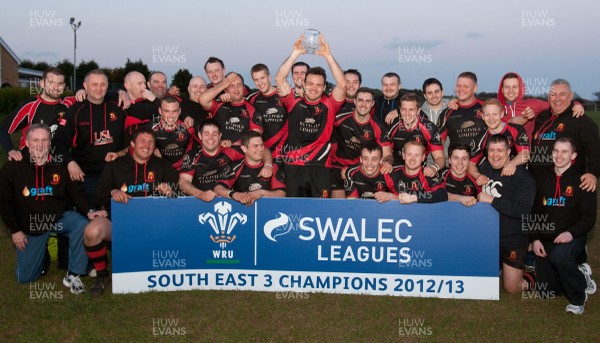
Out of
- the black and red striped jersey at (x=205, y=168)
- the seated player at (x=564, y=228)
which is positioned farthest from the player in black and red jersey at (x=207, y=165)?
the seated player at (x=564, y=228)

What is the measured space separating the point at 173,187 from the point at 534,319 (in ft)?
14.6

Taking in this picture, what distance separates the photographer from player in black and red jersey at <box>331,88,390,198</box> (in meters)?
7.48

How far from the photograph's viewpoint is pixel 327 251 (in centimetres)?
640

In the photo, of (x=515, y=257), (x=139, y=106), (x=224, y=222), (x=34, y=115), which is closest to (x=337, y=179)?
(x=224, y=222)

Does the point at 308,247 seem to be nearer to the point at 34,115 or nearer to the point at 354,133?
the point at 354,133

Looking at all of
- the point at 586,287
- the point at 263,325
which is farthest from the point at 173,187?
the point at 586,287

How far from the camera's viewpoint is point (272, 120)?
7977 mm

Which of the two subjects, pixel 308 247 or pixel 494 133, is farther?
pixel 494 133

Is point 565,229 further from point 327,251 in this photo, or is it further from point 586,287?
point 327,251

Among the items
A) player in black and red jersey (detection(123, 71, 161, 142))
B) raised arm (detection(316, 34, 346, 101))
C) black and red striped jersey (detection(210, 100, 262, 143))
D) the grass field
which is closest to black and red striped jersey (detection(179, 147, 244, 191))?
black and red striped jersey (detection(210, 100, 262, 143))

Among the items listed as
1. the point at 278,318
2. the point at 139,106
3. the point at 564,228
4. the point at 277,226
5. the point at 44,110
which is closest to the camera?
the point at 278,318

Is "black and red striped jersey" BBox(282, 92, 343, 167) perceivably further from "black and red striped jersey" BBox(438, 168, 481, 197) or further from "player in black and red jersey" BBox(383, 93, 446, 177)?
"black and red striped jersey" BBox(438, 168, 481, 197)

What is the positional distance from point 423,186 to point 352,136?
147cm

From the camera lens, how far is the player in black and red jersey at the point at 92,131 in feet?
24.9
